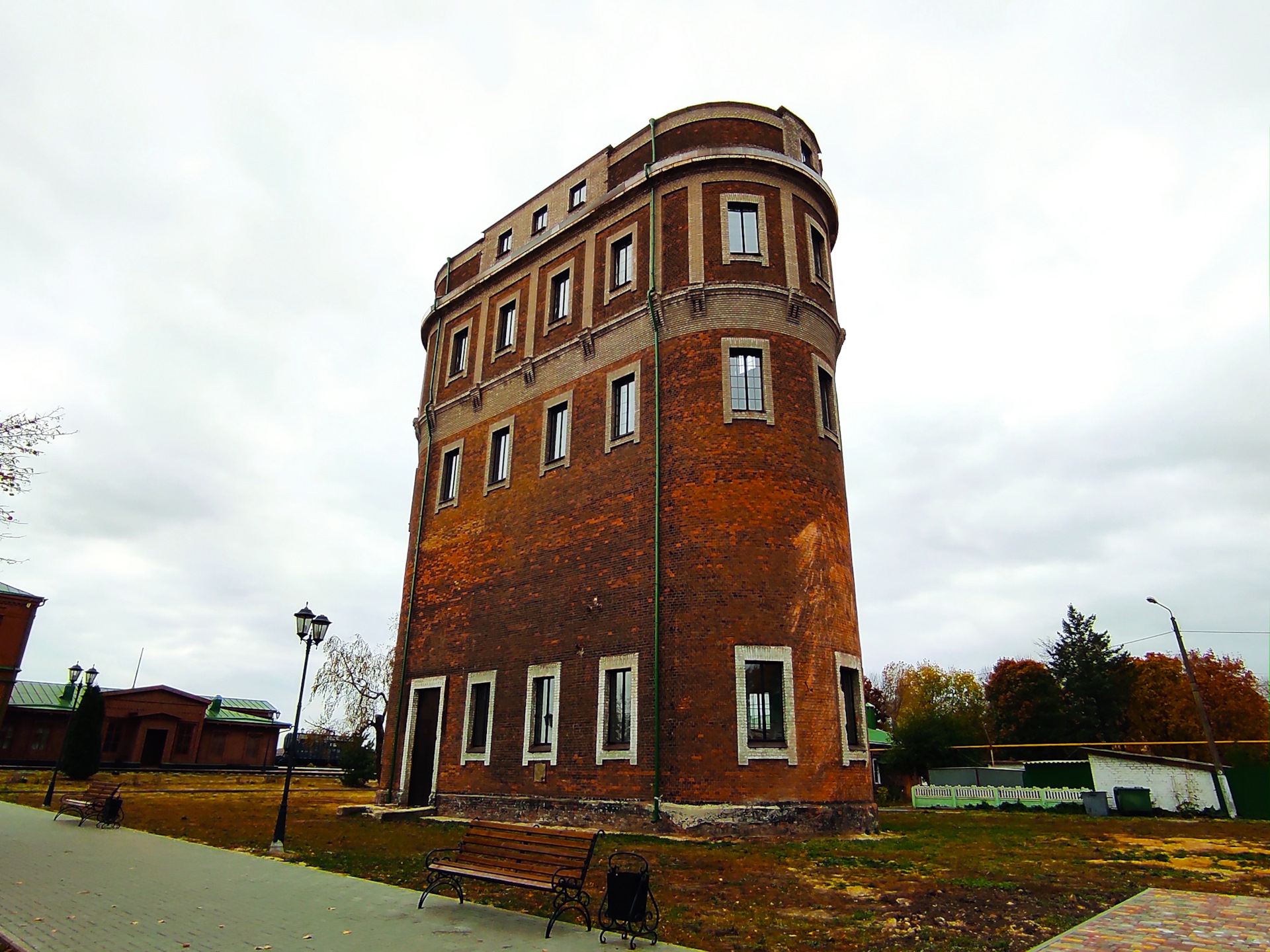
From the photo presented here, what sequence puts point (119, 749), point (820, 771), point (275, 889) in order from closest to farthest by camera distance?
point (275, 889) → point (820, 771) → point (119, 749)

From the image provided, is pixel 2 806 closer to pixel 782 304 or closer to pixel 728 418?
pixel 728 418

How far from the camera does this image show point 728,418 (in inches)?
730

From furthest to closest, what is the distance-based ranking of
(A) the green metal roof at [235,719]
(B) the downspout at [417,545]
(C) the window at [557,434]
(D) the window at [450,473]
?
(A) the green metal roof at [235,719] < (D) the window at [450,473] < (B) the downspout at [417,545] < (C) the window at [557,434]

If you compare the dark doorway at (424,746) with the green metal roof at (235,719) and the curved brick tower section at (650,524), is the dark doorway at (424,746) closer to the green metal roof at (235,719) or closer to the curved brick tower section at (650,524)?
the curved brick tower section at (650,524)

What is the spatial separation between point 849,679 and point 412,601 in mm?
14457

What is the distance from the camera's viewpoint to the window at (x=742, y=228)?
66.9ft

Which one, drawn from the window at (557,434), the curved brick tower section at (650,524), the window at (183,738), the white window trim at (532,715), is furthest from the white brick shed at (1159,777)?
the window at (183,738)

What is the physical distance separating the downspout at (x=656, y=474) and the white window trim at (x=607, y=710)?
507 millimetres

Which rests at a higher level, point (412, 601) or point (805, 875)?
point (412, 601)

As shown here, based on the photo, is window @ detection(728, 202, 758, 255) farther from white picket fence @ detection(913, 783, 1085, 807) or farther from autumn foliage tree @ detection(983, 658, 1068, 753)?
autumn foliage tree @ detection(983, 658, 1068, 753)

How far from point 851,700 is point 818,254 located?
1244 centimetres

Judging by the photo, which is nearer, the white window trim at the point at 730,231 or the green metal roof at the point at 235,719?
the white window trim at the point at 730,231

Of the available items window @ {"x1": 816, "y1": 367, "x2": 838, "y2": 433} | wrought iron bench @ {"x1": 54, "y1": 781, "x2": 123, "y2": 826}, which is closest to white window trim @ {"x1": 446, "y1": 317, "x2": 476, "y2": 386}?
window @ {"x1": 816, "y1": 367, "x2": 838, "y2": 433}

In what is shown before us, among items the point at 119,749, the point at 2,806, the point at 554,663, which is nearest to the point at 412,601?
the point at 554,663
